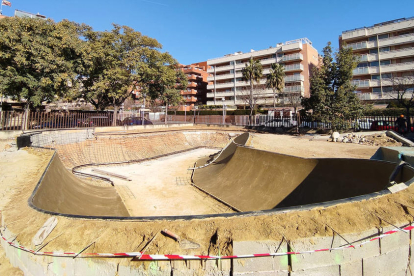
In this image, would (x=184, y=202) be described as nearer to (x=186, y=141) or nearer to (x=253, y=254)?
(x=253, y=254)

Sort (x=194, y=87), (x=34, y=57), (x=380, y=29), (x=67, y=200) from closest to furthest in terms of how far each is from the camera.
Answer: (x=67, y=200) → (x=34, y=57) → (x=380, y=29) → (x=194, y=87)

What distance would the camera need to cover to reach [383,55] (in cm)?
3725

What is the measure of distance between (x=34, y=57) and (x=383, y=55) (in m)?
49.8

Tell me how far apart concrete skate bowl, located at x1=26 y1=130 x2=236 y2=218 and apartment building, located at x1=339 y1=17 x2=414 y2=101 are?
100ft

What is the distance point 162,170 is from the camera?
13.9 meters

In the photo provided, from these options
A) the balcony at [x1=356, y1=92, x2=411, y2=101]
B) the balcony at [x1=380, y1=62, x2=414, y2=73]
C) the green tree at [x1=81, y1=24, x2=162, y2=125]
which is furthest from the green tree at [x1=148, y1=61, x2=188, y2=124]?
the balcony at [x1=380, y1=62, x2=414, y2=73]

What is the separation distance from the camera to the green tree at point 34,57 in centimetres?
1600

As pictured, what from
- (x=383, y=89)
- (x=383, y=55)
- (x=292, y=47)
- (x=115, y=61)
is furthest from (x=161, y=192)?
(x=292, y=47)

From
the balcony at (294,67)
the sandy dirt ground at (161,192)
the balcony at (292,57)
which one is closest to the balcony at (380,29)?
the balcony at (292,57)

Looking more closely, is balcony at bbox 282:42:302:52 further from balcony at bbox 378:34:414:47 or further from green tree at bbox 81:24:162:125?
green tree at bbox 81:24:162:125

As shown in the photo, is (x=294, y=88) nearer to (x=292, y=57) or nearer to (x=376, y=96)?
(x=292, y=57)

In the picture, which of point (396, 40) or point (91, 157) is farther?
point (396, 40)

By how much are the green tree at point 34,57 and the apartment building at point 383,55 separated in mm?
39015

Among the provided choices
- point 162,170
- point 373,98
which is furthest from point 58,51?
point 373,98
